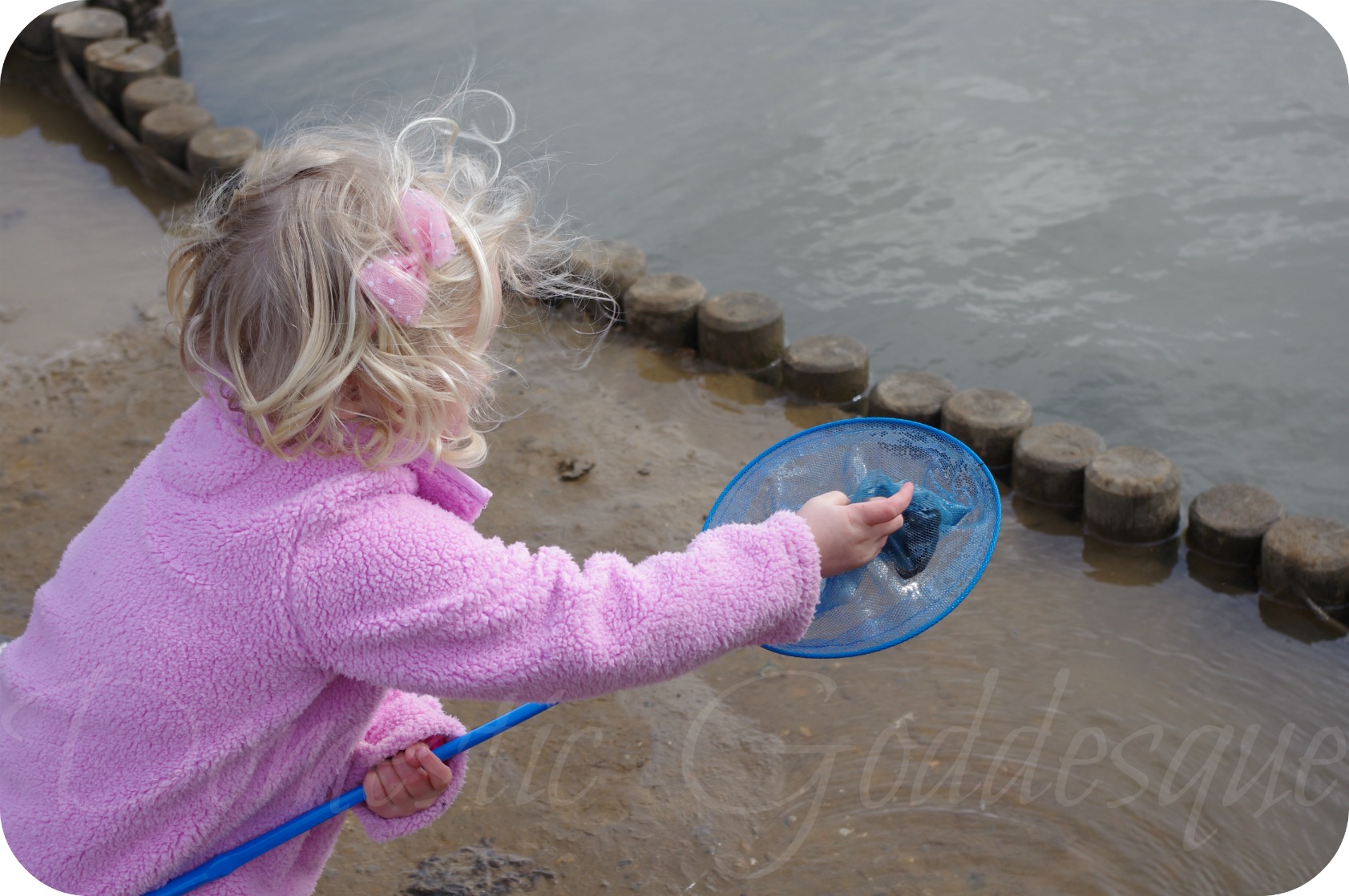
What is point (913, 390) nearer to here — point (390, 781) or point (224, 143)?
point (390, 781)

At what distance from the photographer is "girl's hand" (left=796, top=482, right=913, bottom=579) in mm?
1773

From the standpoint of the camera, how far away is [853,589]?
2.06 metres

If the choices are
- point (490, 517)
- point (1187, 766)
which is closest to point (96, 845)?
point (490, 517)

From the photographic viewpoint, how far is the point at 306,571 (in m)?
1.57

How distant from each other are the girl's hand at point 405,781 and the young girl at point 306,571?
0.13 meters

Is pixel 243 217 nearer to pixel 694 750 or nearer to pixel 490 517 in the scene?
pixel 694 750

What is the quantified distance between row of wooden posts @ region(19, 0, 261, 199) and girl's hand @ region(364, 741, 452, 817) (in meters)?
4.28

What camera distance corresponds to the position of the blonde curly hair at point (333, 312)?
1617mm

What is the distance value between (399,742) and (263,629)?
428 millimetres

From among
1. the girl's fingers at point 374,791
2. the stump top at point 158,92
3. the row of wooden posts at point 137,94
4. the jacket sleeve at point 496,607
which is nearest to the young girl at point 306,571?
the jacket sleeve at point 496,607

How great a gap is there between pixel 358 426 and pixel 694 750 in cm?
165

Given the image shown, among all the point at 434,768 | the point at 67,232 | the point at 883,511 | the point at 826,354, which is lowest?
the point at 67,232

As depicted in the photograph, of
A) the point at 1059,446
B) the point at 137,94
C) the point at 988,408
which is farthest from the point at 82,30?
the point at 1059,446

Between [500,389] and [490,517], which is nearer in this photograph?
[490,517]
